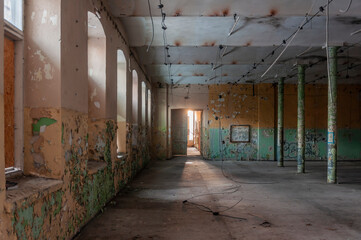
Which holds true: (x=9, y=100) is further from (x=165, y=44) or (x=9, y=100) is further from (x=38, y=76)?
(x=165, y=44)

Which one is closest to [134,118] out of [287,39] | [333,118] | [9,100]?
[287,39]

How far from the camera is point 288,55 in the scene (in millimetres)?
9008

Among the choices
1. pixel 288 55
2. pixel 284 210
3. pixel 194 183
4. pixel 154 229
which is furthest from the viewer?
pixel 288 55

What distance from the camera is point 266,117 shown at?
13.8 m

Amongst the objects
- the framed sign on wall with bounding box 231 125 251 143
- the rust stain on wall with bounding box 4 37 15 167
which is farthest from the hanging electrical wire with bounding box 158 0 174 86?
the framed sign on wall with bounding box 231 125 251 143

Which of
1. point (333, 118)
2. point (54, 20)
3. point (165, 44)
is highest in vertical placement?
point (165, 44)

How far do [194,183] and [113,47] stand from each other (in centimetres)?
398

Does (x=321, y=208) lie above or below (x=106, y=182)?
below

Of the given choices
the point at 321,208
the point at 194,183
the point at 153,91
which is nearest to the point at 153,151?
the point at 153,91

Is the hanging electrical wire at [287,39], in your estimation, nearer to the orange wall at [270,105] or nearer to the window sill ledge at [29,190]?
the orange wall at [270,105]

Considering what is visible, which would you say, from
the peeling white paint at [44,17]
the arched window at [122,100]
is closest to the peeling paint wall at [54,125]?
the peeling white paint at [44,17]

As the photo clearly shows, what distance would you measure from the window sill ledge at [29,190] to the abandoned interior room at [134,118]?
1cm

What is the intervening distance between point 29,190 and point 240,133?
12.0m

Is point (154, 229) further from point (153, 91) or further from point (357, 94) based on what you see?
point (357, 94)
